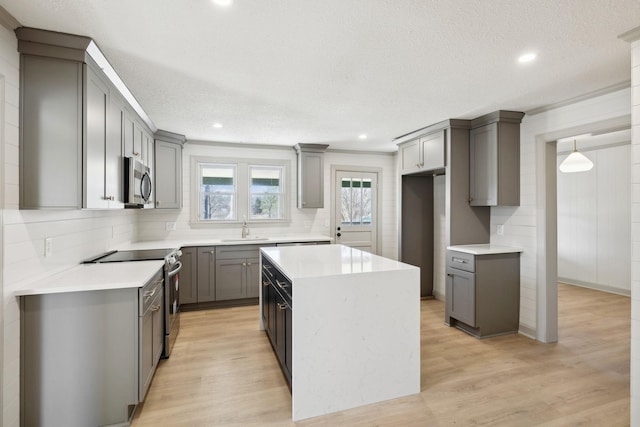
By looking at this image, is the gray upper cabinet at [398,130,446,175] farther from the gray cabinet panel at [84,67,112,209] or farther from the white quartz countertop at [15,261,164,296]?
the gray cabinet panel at [84,67,112,209]

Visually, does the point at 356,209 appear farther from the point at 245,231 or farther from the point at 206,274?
the point at 206,274

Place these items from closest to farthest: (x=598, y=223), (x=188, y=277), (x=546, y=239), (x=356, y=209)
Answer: (x=546, y=239) → (x=188, y=277) → (x=598, y=223) → (x=356, y=209)

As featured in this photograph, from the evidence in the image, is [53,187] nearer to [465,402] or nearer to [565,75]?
[465,402]

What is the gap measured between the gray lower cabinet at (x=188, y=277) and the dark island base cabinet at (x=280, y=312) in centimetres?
150

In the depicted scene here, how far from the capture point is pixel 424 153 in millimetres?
4203

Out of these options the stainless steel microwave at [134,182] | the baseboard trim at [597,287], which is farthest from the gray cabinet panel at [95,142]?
the baseboard trim at [597,287]

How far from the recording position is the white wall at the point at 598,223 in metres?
4.95

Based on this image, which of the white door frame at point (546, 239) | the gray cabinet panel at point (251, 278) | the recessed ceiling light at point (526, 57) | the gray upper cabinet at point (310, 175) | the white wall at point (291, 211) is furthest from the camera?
the gray upper cabinet at point (310, 175)

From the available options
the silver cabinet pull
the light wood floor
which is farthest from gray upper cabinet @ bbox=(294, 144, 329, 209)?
the silver cabinet pull

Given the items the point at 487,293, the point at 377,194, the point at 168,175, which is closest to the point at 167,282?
the point at 168,175

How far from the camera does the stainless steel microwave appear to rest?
9.48 ft

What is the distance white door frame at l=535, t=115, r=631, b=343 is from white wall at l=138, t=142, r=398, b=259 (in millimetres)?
2772

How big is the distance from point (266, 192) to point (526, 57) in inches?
155

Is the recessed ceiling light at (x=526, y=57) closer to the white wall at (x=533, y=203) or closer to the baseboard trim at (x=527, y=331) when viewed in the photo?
the white wall at (x=533, y=203)
